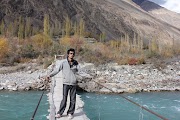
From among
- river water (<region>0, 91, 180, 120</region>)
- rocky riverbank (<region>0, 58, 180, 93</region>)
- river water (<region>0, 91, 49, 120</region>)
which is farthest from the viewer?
rocky riverbank (<region>0, 58, 180, 93</region>)

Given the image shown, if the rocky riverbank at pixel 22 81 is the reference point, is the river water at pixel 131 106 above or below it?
below

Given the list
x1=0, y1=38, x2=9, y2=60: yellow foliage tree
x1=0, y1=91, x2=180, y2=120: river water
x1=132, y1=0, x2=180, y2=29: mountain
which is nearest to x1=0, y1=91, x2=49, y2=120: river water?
x1=0, y1=91, x2=180, y2=120: river water

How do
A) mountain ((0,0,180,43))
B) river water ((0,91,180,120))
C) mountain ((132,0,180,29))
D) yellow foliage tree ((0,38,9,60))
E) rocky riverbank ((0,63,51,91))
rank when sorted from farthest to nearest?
mountain ((132,0,180,29)) < mountain ((0,0,180,43)) < yellow foliage tree ((0,38,9,60)) < rocky riverbank ((0,63,51,91)) < river water ((0,91,180,120))

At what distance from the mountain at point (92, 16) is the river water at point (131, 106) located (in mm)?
47250

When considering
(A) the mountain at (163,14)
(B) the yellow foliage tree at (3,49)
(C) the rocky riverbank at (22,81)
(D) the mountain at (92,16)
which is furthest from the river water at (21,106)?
(A) the mountain at (163,14)

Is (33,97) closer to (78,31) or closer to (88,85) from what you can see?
(88,85)

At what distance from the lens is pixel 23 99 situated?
1457cm

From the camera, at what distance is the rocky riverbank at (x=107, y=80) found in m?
17.7

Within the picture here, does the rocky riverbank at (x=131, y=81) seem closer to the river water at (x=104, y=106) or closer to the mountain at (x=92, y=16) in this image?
the river water at (x=104, y=106)

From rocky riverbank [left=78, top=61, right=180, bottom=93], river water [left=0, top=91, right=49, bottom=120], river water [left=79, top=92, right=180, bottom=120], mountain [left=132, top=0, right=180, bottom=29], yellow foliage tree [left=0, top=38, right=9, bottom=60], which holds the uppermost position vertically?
mountain [left=132, top=0, right=180, bottom=29]

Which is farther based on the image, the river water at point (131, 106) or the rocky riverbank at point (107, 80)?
the rocky riverbank at point (107, 80)

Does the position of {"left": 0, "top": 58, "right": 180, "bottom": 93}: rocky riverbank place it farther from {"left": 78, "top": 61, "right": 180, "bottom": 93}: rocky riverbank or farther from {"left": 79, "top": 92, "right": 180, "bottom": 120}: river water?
{"left": 79, "top": 92, "right": 180, "bottom": 120}: river water

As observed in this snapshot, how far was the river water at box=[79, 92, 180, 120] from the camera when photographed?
11.8m

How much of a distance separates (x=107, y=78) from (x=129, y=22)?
69.8 m
